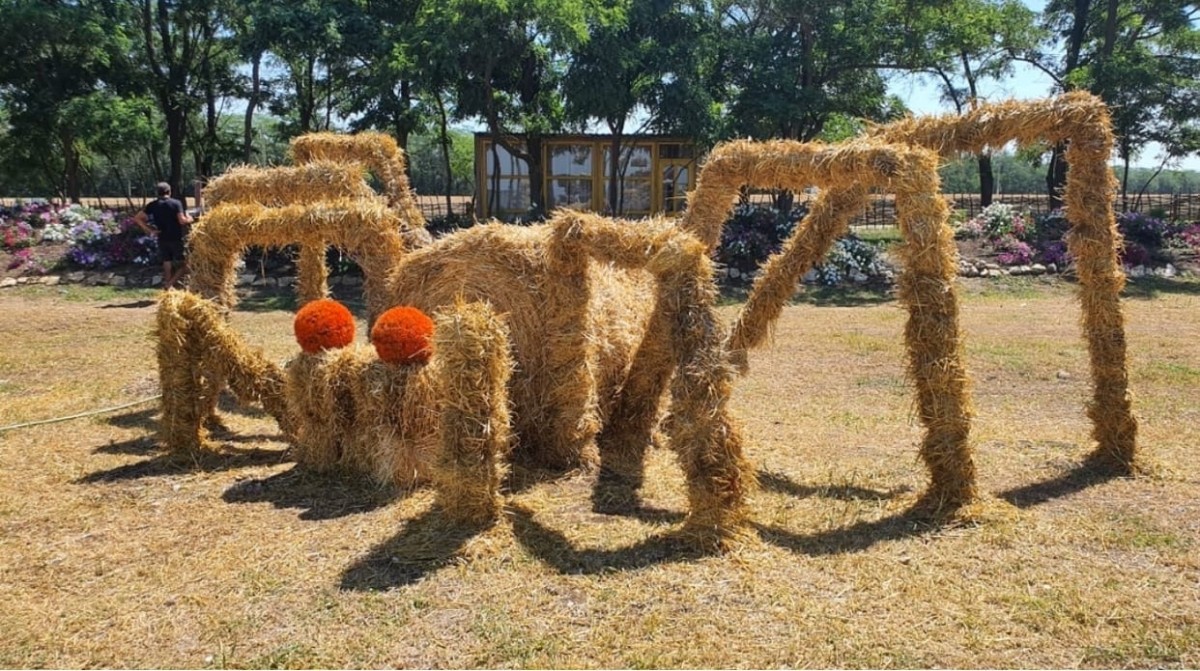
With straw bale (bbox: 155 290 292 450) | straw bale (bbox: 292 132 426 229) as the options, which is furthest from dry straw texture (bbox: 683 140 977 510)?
straw bale (bbox: 292 132 426 229)

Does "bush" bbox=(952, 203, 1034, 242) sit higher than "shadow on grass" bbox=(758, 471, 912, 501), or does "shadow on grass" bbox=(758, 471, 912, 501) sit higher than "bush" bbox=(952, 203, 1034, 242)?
"bush" bbox=(952, 203, 1034, 242)

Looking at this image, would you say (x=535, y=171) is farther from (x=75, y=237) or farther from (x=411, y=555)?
(x=411, y=555)

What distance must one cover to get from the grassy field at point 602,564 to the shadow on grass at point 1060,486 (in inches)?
1.0

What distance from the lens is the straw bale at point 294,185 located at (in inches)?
308

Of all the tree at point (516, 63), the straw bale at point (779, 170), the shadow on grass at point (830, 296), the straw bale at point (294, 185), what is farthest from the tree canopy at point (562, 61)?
the straw bale at point (779, 170)

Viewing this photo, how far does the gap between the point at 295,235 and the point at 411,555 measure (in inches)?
121

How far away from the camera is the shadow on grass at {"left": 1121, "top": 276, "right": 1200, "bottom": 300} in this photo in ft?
53.5

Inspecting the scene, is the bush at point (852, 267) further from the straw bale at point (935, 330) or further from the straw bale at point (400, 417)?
the straw bale at point (400, 417)

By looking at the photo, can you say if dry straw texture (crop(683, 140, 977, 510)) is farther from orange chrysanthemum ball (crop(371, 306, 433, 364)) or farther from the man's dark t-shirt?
the man's dark t-shirt

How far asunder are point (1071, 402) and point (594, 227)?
5817 mm

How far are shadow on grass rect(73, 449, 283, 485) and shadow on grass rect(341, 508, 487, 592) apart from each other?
2.10m

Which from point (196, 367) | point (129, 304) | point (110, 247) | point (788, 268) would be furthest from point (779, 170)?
point (110, 247)

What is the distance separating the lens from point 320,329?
228 inches

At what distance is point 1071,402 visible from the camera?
804cm
